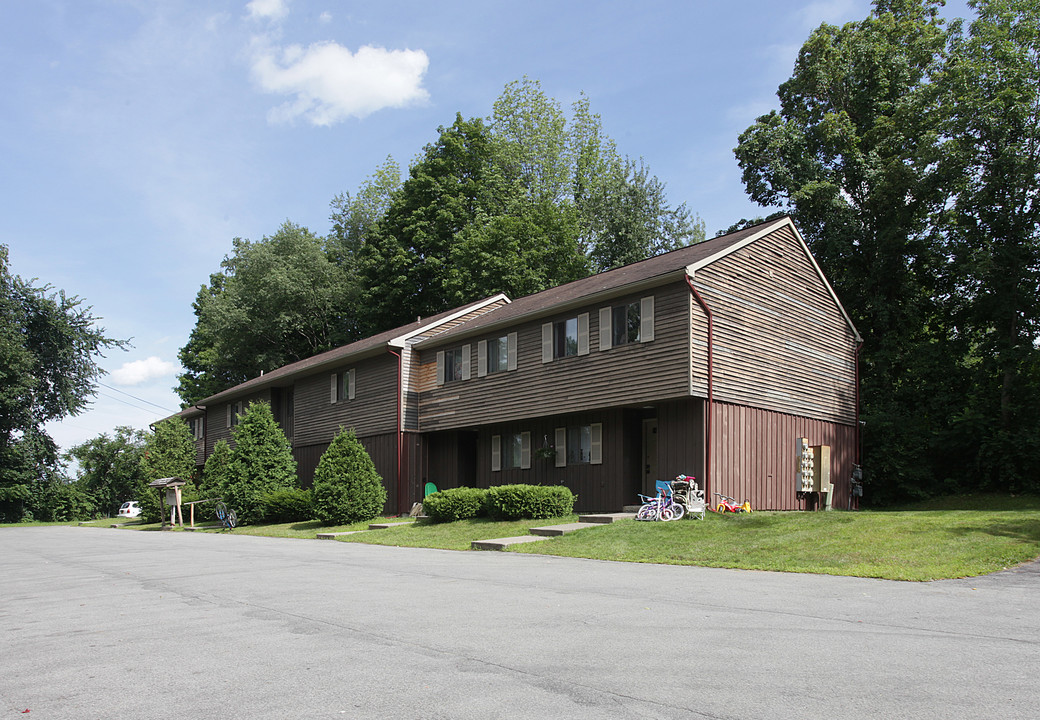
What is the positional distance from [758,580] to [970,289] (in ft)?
76.9

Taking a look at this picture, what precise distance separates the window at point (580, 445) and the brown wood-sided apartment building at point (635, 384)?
5 centimetres

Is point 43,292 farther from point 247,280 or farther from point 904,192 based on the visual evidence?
point 904,192

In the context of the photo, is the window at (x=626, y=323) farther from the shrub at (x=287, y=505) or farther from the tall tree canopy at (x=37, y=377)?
the tall tree canopy at (x=37, y=377)

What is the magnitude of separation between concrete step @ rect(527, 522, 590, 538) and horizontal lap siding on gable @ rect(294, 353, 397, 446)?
38.3ft

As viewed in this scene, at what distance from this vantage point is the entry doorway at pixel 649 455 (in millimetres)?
22172

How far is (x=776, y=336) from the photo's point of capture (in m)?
23.1

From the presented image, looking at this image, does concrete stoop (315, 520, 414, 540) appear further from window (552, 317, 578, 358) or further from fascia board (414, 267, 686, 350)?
window (552, 317, 578, 358)

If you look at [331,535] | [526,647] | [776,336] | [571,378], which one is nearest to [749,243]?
[776,336]

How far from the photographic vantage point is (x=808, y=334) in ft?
80.9

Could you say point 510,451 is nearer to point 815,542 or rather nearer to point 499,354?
point 499,354

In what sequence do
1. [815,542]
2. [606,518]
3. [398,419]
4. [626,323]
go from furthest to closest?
[398,419], [626,323], [606,518], [815,542]

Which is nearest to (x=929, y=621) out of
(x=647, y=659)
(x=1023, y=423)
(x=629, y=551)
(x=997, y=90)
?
(x=647, y=659)

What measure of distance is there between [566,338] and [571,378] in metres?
1.22

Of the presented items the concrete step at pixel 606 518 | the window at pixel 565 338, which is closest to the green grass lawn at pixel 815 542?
the concrete step at pixel 606 518
